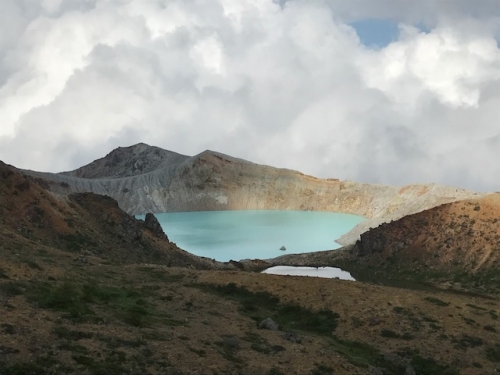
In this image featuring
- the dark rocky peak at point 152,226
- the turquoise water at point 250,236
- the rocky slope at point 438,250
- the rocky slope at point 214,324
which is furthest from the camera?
the turquoise water at point 250,236

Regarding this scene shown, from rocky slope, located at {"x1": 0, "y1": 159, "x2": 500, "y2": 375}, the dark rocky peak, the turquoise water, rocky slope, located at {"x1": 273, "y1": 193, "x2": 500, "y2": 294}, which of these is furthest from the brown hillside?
rocky slope, located at {"x1": 0, "y1": 159, "x2": 500, "y2": 375}

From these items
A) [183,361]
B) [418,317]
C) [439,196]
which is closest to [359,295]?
[418,317]

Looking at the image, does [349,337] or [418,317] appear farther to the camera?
[418,317]

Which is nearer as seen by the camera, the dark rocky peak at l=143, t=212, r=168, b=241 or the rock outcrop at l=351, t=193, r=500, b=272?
the rock outcrop at l=351, t=193, r=500, b=272

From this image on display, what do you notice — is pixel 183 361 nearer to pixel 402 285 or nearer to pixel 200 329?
pixel 200 329

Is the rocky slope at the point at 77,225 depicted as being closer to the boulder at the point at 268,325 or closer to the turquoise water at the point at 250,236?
the boulder at the point at 268,325

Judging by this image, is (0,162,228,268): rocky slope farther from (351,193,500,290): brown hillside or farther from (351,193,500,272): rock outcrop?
(351,193,500,272): rock outcrop

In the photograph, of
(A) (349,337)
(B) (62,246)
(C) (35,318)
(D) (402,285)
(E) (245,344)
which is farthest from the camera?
(D) (402,285)

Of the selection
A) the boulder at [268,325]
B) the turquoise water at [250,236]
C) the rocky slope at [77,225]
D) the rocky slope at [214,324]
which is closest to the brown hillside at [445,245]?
the turquoise water at [250,236]

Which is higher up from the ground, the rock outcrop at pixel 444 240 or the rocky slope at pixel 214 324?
the rock outcrop at pixel 444 240
